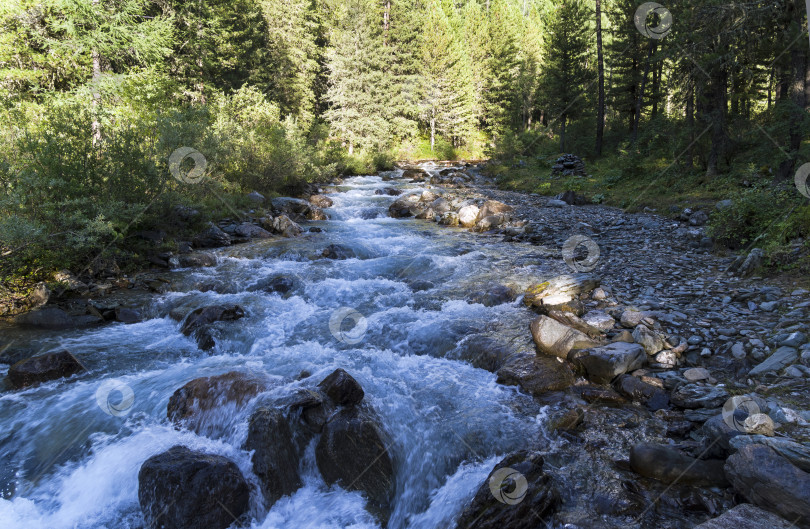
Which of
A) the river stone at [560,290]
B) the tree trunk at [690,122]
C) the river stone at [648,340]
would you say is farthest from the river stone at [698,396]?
the tree trunk at [690,122]

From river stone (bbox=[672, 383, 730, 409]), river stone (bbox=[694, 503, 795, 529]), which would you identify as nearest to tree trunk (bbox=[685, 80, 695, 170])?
river stone (bbox=[672, 383, 730, 409])

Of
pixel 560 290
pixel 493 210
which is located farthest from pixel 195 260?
pixel 493 210

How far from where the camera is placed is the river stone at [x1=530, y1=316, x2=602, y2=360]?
6.47m

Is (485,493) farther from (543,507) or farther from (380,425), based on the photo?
(380,425)

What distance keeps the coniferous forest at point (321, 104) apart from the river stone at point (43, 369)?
2.89 metres

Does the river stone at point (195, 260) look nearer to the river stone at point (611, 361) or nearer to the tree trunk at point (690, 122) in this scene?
the river stone at point (611, 361)

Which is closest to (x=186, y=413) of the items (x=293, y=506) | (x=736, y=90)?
(x=293, y=506)

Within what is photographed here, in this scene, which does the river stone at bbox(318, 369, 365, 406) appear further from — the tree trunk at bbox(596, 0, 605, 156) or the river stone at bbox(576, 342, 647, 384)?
the tree trunk at bbox(596, 0, 605, 156)

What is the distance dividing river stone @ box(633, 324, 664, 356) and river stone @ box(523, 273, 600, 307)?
202 cm

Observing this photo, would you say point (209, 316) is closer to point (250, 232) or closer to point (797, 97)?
point (250, 232)

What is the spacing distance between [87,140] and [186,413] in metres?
8.94

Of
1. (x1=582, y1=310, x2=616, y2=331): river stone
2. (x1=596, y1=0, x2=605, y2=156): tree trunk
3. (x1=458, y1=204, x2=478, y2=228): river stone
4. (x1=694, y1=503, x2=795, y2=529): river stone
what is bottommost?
(x1=694, y1=503, x2=795, y2=529): river stone

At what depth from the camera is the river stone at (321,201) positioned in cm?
2103

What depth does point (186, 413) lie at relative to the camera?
18.1 feet
